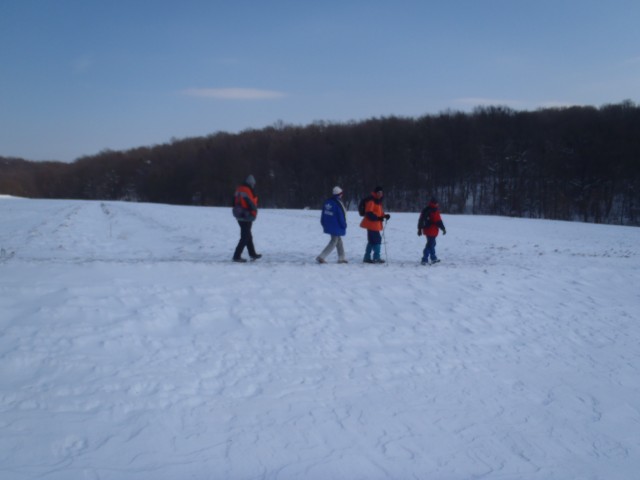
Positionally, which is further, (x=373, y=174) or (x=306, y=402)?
(x=373, y=174)

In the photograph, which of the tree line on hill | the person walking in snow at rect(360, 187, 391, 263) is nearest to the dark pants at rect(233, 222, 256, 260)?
the person walking in snow at rect(360, 187, 391, 263)

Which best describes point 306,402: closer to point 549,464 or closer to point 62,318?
point 549,464

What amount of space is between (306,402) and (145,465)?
202cm

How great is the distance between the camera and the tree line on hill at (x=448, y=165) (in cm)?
6406

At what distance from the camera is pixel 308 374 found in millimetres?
6836

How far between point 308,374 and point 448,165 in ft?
242

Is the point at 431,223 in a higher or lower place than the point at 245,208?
lower

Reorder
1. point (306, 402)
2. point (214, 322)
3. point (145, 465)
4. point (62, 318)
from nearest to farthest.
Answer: point (145, 465) → point (306, 402) → point (62, 318) → point (214, 322)

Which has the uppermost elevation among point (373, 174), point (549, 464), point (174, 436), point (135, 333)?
point (373, 174)

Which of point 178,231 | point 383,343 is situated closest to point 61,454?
point 383,343

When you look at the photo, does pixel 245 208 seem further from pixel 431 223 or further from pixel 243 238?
pixel 431 223

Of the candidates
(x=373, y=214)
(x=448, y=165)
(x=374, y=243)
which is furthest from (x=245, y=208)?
(x=448, y=165)

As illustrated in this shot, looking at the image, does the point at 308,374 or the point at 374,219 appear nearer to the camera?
the point at 308,374

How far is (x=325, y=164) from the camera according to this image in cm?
8388
